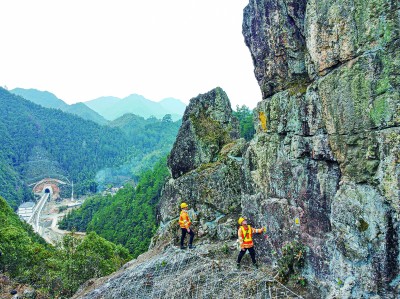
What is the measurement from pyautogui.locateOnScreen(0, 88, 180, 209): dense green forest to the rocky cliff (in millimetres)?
89983

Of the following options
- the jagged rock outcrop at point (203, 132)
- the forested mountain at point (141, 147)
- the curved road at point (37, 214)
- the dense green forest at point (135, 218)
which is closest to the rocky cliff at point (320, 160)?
the jagged rock outcrop at point (203, 132)

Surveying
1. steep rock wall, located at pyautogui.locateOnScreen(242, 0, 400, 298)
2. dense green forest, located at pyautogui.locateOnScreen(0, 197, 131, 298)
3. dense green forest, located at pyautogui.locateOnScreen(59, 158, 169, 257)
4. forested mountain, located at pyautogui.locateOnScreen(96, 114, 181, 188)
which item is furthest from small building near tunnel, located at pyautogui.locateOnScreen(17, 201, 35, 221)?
steep rock wall, located at pyautogui.locateOnScreen(242, 0, 400, 298)

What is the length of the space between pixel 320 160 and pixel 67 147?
12870 centimetres

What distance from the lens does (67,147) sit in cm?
12644

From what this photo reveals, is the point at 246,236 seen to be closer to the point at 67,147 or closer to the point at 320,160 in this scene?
the point at 320,160

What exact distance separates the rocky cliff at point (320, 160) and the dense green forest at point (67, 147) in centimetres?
8998

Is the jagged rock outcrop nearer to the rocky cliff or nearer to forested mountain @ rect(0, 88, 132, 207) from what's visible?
the rocky cliff

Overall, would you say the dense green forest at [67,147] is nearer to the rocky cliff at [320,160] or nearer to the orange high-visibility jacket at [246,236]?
the rocky cliff at [320,160]

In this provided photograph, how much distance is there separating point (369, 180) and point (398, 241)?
1.31 meters

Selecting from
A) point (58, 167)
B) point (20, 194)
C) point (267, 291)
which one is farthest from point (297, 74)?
point (58, 167)

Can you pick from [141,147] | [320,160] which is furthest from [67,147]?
[320,160]

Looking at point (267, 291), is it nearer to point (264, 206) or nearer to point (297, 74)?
point (264, 206)

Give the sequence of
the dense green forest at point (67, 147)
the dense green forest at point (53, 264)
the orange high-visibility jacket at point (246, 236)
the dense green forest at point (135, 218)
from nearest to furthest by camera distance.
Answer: the orange high-visibility jacket at point (246, 236)
the dense green forest at point (53, 264)
the dense green forest at point (135, 218)
the dense green forest at point (67, 147)

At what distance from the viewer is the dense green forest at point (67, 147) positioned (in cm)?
10731
